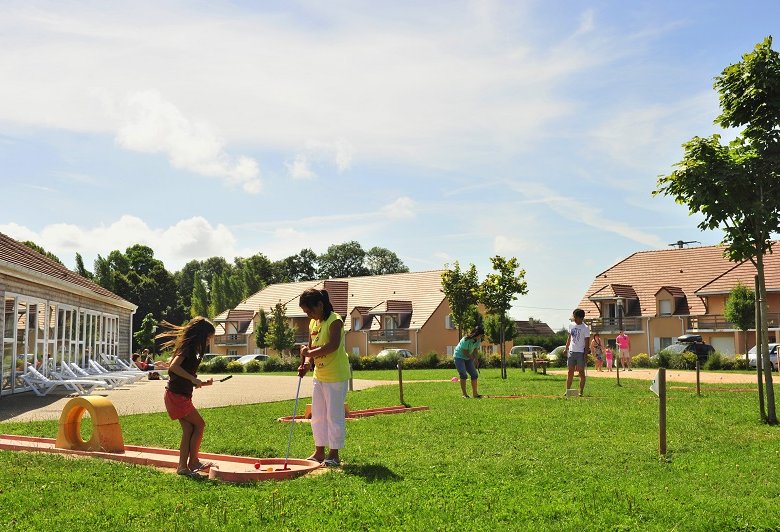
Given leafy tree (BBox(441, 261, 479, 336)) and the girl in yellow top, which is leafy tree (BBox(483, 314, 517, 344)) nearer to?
leafy tree (BBox(441, 261, 479, 336))

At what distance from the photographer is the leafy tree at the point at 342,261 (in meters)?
104

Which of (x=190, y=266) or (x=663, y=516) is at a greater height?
(x=190, y=266)

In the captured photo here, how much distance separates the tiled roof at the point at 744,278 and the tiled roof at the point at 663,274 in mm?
1836

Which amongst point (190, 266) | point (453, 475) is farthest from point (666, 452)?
point (190, 266)

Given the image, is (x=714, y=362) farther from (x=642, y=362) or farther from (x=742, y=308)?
(x=742, y=308)

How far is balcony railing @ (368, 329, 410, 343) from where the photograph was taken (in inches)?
2499

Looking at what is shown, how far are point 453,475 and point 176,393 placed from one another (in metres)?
→ 2.83

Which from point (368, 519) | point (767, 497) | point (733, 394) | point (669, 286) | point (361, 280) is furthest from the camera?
point (361, 280)

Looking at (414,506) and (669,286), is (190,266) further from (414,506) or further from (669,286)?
(414,506)

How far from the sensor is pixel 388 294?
68312 mm

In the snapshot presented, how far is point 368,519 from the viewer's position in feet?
20.4

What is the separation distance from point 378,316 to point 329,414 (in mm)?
56903

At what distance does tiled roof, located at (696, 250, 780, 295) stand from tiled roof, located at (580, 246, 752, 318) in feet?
6.02

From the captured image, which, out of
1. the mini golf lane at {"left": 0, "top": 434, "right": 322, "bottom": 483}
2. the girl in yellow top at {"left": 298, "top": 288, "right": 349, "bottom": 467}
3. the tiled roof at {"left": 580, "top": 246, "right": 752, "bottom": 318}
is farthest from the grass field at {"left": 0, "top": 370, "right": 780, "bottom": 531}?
the tiled roof at {"left": 580, "top": 246, "right": 752, "bottom": 318}
